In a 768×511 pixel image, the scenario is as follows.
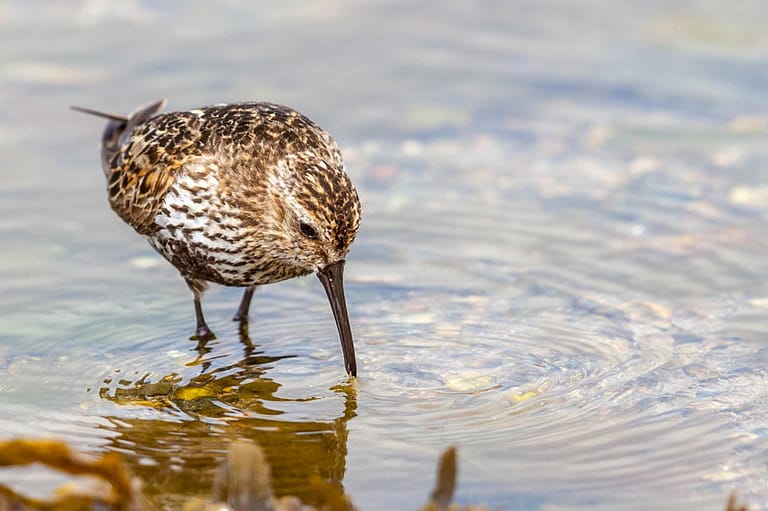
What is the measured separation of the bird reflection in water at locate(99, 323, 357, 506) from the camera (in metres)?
5.42

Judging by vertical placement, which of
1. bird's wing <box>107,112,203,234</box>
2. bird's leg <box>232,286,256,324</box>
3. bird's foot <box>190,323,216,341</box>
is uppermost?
bird's wing <box>107,112,203,234</box>

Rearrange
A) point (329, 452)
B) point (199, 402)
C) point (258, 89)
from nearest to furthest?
point (329, 452) < point (199, 402) < point (258, 89)

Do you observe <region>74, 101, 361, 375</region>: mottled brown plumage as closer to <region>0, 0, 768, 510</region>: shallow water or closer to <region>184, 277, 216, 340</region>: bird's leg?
<region>184, 277, 216, 340</region>: bird's leg

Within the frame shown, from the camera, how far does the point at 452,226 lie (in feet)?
29.2

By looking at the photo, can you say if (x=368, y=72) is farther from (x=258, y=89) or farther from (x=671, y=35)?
(x=671, y=35)

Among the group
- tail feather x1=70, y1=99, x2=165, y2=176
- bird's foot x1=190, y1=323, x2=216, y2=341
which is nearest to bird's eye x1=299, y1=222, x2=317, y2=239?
bird's foot x1=190, y1=323, x2=216, y2=341

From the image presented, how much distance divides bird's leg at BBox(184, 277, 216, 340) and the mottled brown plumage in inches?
0.5

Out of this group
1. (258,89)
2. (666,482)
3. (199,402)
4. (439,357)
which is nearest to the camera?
(666,482)

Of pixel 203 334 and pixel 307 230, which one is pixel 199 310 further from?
pixel 307 230

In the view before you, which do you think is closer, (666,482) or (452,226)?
(666,482)

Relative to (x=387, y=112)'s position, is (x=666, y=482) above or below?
below

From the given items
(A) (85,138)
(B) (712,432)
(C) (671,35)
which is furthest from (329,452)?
(C) (671,35)

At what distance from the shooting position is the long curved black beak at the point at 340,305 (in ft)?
20.9

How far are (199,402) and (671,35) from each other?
823cm
